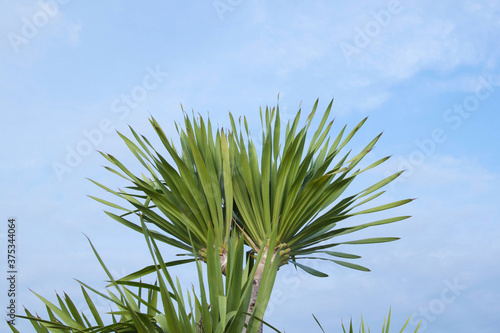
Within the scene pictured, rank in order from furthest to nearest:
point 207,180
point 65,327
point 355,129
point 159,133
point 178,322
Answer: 1. point 355,129
2. point 159,133
3. point 207,180
4. point 65,327
5. point 178,322

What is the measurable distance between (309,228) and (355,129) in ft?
2.84

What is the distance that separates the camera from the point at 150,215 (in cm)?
318

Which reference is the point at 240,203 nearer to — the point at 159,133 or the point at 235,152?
the point at 235,152

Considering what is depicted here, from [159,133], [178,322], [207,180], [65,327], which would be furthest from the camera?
[159,133]

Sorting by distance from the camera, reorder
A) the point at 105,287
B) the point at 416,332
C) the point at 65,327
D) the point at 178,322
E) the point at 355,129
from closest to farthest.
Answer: the point at 178,322, the point at 65,327, the point at 105,287, the point at 355,129, the point at 416,332

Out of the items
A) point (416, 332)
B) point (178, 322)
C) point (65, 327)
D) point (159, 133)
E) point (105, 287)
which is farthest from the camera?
point (416, 332)

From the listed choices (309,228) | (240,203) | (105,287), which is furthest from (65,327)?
(309,228)

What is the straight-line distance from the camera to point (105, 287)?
8.79ft

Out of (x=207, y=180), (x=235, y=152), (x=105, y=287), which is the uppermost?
(x=235, y=152)

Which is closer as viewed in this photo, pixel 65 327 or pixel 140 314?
pixel 140 314

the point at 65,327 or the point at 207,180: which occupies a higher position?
the point at 207,180

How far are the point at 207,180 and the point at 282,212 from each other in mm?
473

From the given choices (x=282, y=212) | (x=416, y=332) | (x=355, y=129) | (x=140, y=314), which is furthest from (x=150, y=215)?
(x=416, y=332)

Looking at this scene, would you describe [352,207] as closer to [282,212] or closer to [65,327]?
[282,212]
